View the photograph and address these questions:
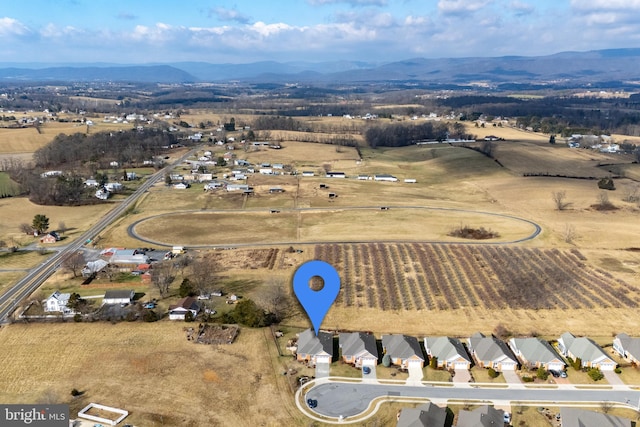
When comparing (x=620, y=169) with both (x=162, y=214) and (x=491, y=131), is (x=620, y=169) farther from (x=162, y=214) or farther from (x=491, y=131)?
(x=162, y=214)

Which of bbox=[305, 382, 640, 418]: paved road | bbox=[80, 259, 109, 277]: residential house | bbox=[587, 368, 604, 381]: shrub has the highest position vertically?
bbox=[80, 259, 109, 277]: residential house

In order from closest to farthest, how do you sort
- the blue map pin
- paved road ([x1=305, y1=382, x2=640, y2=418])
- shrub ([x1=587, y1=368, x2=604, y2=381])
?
the blue map pin, paved road ([x1=305, y1=382, x2=640, y2=418]), shrub ([x1=587, y1=368, x2=604, y2=381])

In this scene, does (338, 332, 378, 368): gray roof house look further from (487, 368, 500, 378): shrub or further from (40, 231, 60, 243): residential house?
(40, 231, 60, 243): residential house

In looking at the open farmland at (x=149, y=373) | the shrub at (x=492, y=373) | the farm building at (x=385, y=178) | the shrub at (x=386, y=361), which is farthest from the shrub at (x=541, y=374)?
the farm building at (x=385, y=178)

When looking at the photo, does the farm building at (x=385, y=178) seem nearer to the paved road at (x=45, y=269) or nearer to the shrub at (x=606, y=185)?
the shrub at (x=606, y=185)

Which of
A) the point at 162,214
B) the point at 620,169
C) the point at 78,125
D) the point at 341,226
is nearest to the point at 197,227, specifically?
the point at 162,214

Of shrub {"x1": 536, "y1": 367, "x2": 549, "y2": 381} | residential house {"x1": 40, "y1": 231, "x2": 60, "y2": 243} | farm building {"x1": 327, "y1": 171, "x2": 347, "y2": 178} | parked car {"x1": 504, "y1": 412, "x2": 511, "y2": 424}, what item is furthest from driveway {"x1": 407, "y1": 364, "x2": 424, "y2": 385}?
farm building {"x1": 327, "y1": 171, "x2": 347, "y2": 178}

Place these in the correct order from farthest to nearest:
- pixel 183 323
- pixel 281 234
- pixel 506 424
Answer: pixel 281 234
pixel 183 323
pixel 506 424
